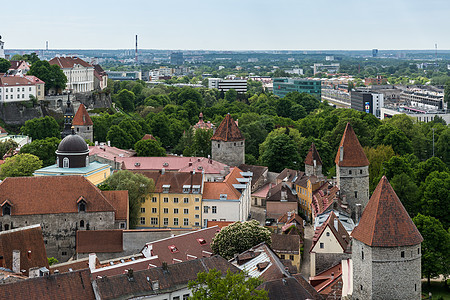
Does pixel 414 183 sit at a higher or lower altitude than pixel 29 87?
lower

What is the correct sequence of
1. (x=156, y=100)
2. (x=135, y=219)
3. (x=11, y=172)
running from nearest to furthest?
(x=135, y=219), (x=11, y=172), (x=156, y=100)

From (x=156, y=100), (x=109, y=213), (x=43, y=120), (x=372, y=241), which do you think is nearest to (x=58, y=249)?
(x=109, y=213)

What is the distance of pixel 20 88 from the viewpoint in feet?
327

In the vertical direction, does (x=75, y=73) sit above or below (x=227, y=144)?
above

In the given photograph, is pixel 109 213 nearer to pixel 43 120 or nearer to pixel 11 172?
pixel 11 172

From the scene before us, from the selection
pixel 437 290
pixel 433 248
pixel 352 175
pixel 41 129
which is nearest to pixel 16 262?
pixel 433 248

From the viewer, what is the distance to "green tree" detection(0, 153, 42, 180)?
65250mm

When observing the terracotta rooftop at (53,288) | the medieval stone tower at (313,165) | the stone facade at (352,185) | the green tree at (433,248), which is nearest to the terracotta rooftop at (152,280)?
the terracotta rooftop at (53,288)

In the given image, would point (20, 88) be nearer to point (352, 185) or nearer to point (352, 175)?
point (352, 175)

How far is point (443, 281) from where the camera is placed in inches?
2044

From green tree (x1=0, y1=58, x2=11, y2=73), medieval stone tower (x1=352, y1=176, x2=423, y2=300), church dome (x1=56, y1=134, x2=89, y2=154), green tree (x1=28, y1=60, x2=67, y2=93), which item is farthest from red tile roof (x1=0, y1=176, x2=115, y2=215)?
green tree (x1=0, y1=58, x2=11, y2=73)

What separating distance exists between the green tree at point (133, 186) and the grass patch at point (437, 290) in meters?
24.0

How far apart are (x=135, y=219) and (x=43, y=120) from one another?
1573 inches

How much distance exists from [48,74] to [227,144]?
4248 centimetres
